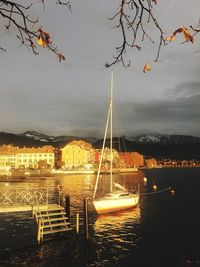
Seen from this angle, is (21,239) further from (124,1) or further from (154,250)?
(124,1)

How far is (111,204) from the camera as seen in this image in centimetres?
5088

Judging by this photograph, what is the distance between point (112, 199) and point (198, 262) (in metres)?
24.2

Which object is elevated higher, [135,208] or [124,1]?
[124,1]

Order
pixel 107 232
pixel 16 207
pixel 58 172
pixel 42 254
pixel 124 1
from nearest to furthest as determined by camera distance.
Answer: pixel 124 1 → pixel 42 254 → pixel 16 207 → pixel 107 232 → pixel 58 172

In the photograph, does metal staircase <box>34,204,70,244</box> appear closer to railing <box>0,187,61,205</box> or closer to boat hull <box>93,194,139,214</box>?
railing <box>0,187,61,205</box>

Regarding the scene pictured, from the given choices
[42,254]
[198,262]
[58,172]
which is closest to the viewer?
[198,262]

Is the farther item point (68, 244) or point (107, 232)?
point (107, 232)

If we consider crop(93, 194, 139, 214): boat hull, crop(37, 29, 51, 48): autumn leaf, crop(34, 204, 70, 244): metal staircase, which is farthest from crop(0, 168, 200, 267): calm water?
crop(37, 29, 51, 48): autumn leaf

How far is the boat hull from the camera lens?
50.0 m

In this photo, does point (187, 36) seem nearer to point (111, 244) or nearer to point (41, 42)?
point (41, 42)

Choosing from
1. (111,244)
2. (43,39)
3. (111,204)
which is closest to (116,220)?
(111,204)

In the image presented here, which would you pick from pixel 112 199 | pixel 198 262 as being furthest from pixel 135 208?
pixel 198 262

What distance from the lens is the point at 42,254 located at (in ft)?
97.1

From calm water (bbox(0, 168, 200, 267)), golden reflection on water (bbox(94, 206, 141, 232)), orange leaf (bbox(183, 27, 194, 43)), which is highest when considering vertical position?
orange leaf (bbox(183, 27, 194, 43))
